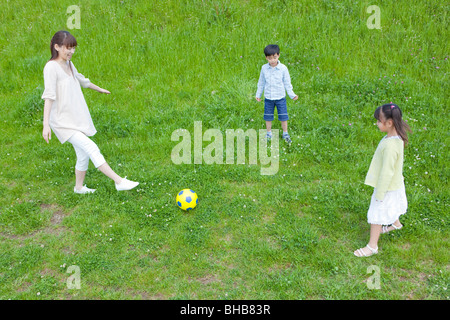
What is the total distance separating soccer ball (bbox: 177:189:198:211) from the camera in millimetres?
5695

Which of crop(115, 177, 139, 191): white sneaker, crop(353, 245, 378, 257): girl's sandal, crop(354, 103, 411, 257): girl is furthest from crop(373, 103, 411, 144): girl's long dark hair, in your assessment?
crop(115, 177, 139, 191): white sneaker

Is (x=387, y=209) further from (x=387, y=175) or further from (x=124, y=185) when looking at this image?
(x=124, y=185)

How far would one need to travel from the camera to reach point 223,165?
6.76 m

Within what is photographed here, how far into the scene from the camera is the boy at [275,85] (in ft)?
22.3

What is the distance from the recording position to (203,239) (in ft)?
17.3

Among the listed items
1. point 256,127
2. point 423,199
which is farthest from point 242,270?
point 256,127

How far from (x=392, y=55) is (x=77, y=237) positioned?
7.59 m

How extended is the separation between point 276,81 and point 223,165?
1749mm

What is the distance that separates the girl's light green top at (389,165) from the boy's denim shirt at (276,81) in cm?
259

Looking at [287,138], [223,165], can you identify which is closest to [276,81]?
[287,138]

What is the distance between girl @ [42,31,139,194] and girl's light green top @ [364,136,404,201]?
3.62 meters

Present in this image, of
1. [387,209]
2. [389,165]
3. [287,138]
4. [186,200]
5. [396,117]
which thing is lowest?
[186,200]

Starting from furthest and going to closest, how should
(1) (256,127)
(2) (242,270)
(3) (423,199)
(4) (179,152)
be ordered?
1. (1) (256,127)
2. (4) (179,152)
3. (3) (423,199)
4. (2) (242,270)
